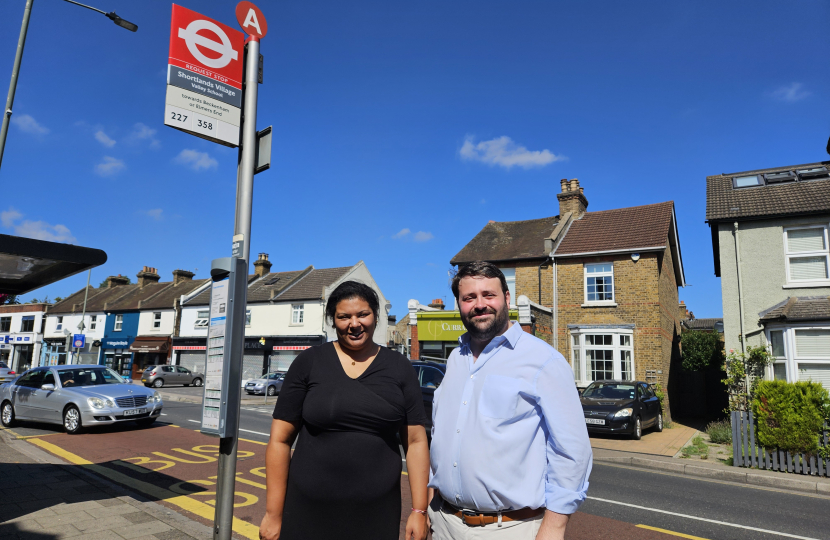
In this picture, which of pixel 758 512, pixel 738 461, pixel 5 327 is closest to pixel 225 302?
pixel 758 512

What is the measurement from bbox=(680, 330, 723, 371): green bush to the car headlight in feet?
69.2

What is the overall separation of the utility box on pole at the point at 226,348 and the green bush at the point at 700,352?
2241cm

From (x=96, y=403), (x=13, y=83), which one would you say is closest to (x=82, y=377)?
(x=96, y=403)

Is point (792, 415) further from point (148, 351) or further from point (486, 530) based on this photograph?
point (148, 351)

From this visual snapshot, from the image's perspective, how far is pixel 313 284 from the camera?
35.5 m

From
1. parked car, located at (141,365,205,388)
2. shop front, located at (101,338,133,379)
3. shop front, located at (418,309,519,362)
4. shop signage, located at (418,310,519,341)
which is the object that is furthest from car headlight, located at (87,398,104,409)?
shop front, located at (101,338,133,379)

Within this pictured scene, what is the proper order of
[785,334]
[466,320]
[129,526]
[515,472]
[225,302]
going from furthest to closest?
1. [785,334]
2. [129,526]
3. [225,302]
4. [466,320]
5. [515,472]

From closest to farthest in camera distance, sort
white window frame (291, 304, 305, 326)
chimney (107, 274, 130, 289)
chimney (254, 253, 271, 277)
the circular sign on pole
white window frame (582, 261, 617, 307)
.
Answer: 1. the circular sign on pole
2. white window frame (582, 261, 617, 307)
3. white window frame (291, 304, 305, 326)
4. chimney (254, 253, 271, 277)
5. chimney (107, 274, 130, 289)

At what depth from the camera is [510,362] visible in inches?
93.9

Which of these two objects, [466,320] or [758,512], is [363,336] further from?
[758,512]

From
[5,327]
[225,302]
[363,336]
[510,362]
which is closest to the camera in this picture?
[510,362]

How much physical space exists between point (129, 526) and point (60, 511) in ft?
3.46

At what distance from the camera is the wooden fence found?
9336 mm

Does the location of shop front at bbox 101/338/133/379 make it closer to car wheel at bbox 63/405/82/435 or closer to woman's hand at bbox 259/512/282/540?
car wheel at bbox 63/405/82/435
